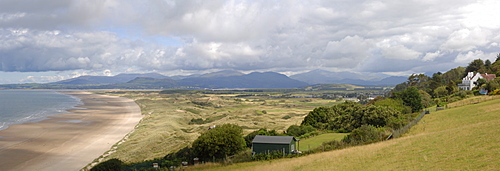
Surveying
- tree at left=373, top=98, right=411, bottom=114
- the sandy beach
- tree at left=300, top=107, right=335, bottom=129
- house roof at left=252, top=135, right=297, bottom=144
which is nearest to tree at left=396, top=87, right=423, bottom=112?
tree at left=373, top=98, right=411, bottom=114

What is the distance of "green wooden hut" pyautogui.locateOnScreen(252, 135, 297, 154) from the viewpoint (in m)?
33.2

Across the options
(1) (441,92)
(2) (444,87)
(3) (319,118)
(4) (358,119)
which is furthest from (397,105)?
(2) (444,87)

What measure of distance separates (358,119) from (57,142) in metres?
51.8

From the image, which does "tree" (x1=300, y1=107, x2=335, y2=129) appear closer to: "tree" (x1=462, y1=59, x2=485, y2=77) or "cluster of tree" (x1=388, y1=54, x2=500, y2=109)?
"cluster of tree" (x1=388, y1=54, x2=500, y2=109)

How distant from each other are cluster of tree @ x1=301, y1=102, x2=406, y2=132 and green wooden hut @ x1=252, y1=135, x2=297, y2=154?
18.4 m

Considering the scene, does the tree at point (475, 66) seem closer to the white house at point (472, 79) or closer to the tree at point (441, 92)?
the white house at point (472, 79)

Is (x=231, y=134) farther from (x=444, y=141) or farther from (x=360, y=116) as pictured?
(x=360, y=116)

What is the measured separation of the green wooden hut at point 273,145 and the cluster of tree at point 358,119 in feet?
60.2

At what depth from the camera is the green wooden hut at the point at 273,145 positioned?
33156mm

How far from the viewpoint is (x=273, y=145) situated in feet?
110

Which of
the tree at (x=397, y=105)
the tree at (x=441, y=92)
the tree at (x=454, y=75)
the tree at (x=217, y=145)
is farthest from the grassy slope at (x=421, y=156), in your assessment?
the tree at (x=454, y=75)

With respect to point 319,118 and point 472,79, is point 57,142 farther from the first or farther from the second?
point 472,79

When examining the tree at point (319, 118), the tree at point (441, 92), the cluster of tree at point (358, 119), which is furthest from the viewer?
the tree at point (441, 92)

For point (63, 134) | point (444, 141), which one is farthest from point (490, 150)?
point (63, 134)
